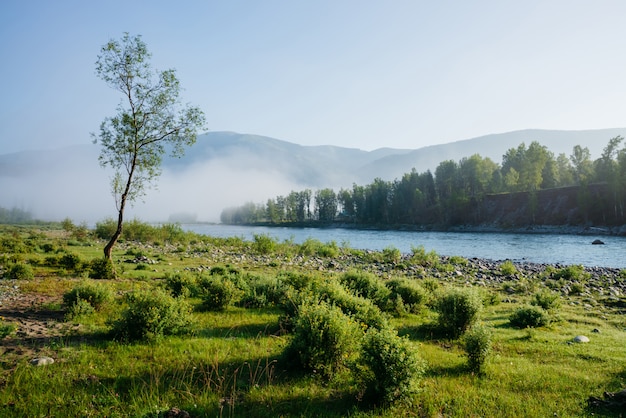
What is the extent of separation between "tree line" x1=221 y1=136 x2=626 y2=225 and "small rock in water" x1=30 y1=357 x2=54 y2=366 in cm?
10530

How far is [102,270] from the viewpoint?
17.1m

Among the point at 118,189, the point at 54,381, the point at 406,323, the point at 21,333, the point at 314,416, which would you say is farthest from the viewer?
the point at 118,189

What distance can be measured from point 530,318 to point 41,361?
1448cm

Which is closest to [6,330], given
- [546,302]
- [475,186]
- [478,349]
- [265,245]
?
[478,349]

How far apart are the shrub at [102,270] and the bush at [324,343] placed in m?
13.7

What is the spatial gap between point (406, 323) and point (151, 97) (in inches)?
705

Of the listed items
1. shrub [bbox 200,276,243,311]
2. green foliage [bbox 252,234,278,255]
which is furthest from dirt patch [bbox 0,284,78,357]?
green foliage [bbox 252,234,278,255]

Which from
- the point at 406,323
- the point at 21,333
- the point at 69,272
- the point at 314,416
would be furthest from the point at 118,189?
the point at 314,416

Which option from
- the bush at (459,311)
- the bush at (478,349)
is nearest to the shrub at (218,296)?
the bush at (459,311)

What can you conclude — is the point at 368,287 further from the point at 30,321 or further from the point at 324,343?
the point at 30,321

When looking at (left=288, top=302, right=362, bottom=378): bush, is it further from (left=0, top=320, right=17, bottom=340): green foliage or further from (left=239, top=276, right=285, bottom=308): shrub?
(left=0, top=320, right=17, bottom=340): green foliage

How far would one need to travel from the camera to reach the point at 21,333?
28.0 feet

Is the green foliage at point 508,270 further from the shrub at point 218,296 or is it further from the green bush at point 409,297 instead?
the shrub at point 218,296

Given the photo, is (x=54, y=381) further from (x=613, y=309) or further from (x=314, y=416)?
(x=613, y=309)
